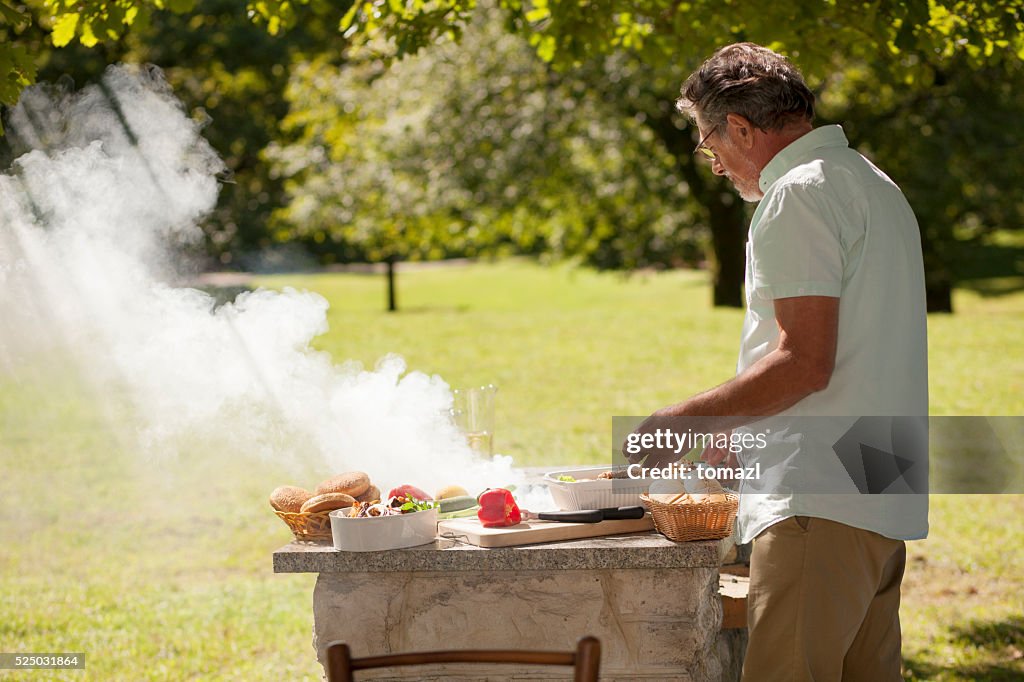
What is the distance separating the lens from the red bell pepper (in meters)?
2.74

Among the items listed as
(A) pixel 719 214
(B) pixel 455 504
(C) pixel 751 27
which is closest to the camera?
(B) pixel 455 504

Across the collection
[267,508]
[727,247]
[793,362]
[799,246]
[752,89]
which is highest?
[727,247]

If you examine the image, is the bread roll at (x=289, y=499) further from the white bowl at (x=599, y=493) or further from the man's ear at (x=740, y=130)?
the man's ear at (x=740, y=130)

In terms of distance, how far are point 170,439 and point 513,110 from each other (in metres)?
5.84

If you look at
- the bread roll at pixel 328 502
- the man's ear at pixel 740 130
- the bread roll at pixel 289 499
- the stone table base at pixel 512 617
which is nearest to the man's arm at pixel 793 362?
the man's ear at pixel 740 130

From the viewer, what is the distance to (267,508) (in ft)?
25.3

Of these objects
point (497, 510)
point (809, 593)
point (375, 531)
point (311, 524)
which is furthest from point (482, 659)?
point (311, 524)

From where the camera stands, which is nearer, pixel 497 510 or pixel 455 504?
pixel 497 510

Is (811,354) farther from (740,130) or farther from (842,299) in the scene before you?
(740,130)

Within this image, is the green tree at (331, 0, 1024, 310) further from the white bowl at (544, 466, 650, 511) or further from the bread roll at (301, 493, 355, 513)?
the bread roll at (301, 493, 355, 513)

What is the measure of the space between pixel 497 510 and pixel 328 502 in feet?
1.38

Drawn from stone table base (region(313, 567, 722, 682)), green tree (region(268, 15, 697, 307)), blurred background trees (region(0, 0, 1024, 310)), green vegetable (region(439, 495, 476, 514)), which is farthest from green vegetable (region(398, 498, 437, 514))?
green tree (region(268, 15, 697, 307))

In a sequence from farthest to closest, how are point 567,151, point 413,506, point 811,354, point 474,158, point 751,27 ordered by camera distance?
point 567,151 < point 474,158 < point 751,27 < point 413,506 < point 811,354

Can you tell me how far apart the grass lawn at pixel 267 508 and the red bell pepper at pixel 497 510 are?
7.41 feet
